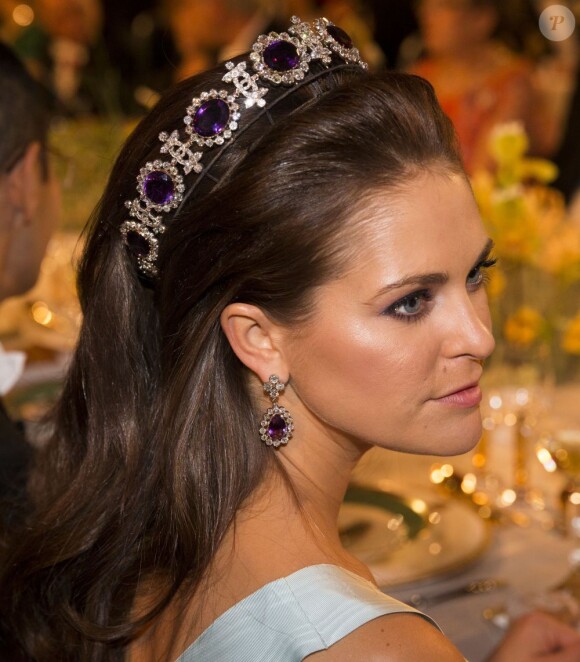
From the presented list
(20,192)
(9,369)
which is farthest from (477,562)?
(20,192)

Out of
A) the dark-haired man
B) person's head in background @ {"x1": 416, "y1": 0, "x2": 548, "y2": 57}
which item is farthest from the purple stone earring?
person's head in background @ {"x1": 416, "y1": 0, "x2": 548, "y2": 57}

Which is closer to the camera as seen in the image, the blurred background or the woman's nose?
the woman's nose

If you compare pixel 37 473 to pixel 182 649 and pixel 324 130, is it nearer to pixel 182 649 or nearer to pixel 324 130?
pixel 182 649

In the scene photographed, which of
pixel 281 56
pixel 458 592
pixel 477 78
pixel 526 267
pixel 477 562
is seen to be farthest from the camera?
pixel 477 78

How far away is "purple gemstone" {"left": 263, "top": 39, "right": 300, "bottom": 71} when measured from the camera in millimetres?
1325

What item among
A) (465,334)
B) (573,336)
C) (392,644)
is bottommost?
(573,336)

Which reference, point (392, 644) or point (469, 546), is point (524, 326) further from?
point (392, 644)

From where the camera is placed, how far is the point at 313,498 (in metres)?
1.40

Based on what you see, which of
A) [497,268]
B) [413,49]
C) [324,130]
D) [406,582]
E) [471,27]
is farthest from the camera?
[413,49]

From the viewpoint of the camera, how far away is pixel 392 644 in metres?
1.12

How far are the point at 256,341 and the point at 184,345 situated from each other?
0.38 feet

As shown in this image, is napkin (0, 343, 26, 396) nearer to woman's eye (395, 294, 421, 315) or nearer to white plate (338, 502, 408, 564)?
white plate (338, 502, 408, 564)

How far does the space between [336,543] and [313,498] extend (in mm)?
73

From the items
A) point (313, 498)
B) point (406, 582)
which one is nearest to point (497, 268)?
point (406, 582)
